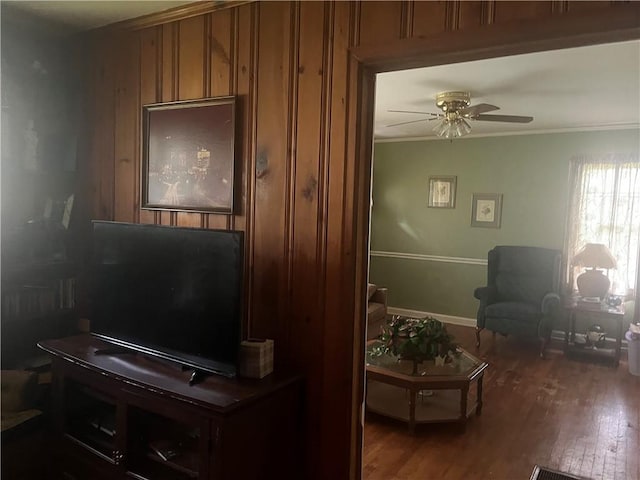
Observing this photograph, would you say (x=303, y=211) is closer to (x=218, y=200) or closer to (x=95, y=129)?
(x=218, y=200)

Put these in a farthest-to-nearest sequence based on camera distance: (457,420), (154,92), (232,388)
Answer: (457,420) → (154,92) → (232,388)

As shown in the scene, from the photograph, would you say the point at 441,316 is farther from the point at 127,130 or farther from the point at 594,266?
the point at 127,130

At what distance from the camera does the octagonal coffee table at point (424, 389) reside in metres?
3.24

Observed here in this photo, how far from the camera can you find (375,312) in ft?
16.5

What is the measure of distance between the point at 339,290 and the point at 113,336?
116cm

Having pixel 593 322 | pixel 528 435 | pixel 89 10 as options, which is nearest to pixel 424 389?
pixel 528 435

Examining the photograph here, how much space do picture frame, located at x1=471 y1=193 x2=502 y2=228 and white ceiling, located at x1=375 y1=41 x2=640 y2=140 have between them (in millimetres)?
1006

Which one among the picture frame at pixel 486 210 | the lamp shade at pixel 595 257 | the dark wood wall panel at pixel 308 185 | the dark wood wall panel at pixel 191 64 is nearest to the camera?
the dark wood wall panel at pixel 308 185

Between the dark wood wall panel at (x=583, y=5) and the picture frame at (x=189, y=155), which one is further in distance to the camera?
the picture frame at (x=189, y=155)

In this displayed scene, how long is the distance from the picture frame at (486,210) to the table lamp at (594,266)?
1052 millimetres

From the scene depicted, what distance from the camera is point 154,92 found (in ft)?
8.49

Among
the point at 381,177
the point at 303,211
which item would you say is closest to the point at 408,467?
the point at 303,211

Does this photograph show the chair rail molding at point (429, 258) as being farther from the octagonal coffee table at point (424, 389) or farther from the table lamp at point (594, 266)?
the octagonal coffee table at point (424, 389)

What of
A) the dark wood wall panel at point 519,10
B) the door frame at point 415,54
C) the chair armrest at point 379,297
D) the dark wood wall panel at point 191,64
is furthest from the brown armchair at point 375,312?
the dark wood wall panel at point 519,10
